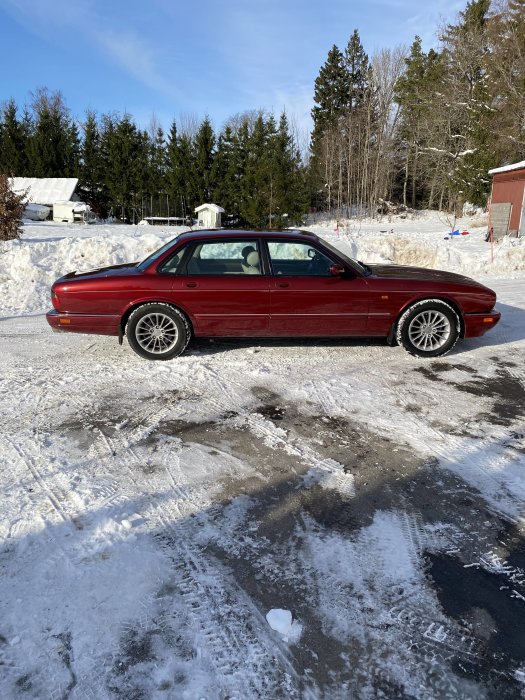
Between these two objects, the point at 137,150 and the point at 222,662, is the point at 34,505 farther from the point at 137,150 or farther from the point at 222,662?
the point at 137,150

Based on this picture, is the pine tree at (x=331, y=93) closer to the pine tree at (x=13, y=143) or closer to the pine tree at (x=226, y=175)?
the pine tree at (x=226, y=175)

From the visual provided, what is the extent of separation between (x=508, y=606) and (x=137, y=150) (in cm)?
4443

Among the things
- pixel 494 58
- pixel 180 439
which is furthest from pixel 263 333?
pixel 494 58

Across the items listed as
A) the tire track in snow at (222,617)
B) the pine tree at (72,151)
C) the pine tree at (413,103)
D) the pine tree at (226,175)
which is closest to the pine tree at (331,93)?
the pine tree at (413,103)

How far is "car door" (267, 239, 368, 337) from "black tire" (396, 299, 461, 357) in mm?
502

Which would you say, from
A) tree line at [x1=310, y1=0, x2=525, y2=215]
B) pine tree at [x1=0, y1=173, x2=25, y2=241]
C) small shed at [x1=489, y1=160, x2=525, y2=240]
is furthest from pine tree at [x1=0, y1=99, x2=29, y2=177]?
small shed at [x1=489, y1=160, x2=525, y2=240]

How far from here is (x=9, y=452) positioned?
3271mm

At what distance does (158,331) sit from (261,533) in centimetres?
321

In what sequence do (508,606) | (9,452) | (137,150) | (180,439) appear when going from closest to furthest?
(508,606) < (9,452) < (180,439) < (137,150)

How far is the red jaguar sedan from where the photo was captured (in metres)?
5.19

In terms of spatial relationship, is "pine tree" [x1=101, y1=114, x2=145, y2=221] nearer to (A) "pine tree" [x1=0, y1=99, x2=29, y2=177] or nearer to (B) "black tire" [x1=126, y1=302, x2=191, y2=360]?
(A) "pine tree" [x1=0, y1=99, x2=29, y2=177]

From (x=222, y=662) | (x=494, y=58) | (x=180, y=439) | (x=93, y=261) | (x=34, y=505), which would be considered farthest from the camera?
(x=494, y=58)

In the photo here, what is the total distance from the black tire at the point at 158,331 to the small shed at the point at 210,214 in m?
28.6

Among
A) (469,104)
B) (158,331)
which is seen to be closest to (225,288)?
(158,331)
